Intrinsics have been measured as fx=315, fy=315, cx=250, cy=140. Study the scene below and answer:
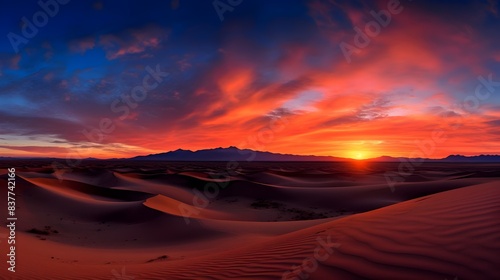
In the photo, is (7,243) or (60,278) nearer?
(60,278)

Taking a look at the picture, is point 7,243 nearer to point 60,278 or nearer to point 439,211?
point 60,278

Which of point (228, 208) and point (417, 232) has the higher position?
point (417, 232)

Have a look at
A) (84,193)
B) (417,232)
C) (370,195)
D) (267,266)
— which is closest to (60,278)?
(267,266)

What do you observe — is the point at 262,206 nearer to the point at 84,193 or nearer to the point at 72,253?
the point at 84,193

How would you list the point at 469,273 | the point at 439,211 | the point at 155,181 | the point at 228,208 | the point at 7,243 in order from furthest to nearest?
the point at 155,181, the point at 228,208, the point at 7,243, the point at 439,211, the point at 469,273

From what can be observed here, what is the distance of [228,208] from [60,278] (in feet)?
50.5

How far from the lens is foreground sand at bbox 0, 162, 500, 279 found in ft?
12.0

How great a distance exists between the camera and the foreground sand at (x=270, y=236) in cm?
364

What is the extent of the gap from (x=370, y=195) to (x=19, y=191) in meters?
20.8

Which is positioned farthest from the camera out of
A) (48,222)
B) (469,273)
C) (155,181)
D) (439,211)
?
(155,181)

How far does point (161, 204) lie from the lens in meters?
16.8

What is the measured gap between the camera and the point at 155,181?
100 ft

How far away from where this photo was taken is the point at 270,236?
10.4 m


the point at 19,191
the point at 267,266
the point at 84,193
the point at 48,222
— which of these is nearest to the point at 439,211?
the point at 267,266
